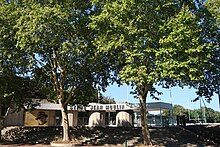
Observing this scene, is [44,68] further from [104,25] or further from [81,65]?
[104,25]

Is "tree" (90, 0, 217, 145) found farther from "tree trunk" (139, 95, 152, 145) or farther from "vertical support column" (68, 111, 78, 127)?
"vertical support column" (68, 111, 78, 127)

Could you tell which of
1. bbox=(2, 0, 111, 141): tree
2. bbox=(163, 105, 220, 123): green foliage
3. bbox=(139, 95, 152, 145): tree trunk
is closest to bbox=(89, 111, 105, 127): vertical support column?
bbox=(163, 105, 220, 123): green foliage

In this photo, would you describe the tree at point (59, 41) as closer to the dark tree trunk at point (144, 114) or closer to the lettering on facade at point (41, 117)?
the dark tree trunk at point (144, 114)

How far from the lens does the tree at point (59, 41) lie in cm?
1683

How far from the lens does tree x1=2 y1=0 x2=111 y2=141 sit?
16828 millimetres

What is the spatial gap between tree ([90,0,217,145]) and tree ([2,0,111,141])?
190cm

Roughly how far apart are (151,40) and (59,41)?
6715mm

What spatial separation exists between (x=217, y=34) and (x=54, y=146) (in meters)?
15.8

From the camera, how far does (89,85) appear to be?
2369 centimetres

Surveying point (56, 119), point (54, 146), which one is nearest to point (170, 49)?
point (54, 146)

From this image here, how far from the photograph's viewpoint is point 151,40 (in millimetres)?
15992

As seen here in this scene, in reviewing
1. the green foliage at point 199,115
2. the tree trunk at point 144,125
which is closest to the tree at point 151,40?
the tree trunk at point 144,125

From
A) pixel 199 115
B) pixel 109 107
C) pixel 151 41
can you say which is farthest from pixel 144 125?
pixel 199 115

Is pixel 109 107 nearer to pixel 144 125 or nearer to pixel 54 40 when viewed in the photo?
pixel 144 125
